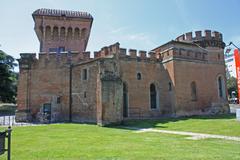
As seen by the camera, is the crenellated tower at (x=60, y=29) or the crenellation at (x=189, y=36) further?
the crenellated tower at (x=60, y=29)

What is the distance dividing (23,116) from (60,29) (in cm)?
1187

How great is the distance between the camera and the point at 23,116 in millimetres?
22047

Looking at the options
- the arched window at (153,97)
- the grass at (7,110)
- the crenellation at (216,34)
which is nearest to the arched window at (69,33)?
the arched window at (153,97)

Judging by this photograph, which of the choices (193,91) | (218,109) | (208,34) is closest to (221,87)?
(218,109)

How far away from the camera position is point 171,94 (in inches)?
932

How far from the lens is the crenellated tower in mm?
28328

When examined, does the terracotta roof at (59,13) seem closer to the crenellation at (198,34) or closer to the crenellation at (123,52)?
the crenellation at (123,52)

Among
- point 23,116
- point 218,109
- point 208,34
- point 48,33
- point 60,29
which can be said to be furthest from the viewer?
point 60,29

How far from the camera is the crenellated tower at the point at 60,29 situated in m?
28.3

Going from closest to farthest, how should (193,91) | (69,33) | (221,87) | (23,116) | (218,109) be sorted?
(23,116), (193,91), (218,109), (221,87), (69,33)

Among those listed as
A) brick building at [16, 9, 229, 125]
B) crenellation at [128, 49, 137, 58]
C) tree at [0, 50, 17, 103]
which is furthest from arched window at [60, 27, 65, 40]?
tree at [0, 50, 17, 103]

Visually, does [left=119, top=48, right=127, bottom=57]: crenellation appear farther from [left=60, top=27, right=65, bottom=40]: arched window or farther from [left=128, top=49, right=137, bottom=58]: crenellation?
[left=60, top=27, right=65, bottom=40]: arched window

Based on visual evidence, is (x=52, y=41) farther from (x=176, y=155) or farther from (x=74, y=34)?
(x=176, y=155)

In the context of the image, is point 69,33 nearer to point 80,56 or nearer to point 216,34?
point 80,56
